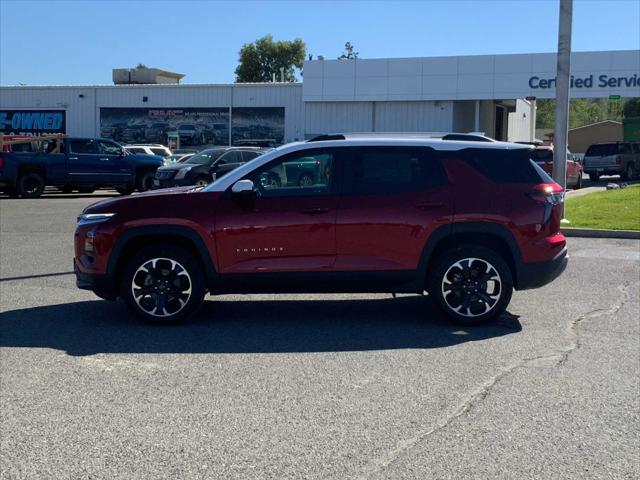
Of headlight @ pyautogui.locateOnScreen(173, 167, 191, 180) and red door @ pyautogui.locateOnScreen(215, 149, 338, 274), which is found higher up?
headlight @ pyautogui.locateOnScreen(173, 167, 191, 180)

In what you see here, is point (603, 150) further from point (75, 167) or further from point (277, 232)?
point (277, 232)

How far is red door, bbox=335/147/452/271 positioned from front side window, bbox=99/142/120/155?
2127 cm

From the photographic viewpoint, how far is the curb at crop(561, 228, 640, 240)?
47.6 ft

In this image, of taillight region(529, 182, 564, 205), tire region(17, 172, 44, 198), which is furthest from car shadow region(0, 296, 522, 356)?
tire region(17, 172, 44, 198)

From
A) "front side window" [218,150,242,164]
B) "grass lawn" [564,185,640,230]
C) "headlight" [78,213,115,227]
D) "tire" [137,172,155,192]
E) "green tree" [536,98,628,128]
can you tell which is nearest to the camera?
"headlight" [78,213,115,227]

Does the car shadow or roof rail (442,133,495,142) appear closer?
the car shadow

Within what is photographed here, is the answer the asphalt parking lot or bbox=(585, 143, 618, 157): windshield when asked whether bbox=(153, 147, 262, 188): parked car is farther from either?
bbox=(585, 143, 618, 157): windshield

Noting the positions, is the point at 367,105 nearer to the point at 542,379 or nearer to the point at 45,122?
the point at 45,122

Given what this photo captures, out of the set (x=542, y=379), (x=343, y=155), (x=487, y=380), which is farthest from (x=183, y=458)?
(x=343, y=155)

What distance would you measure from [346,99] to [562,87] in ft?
89.4

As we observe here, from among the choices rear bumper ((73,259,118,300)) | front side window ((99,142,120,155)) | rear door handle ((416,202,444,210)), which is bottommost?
rear bumper ((73,259,118,300))

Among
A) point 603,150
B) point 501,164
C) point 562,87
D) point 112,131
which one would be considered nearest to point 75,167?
point 562,87

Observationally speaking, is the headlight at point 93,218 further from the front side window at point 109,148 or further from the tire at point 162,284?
the front side window at point 109,148

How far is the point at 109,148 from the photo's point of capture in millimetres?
27562
